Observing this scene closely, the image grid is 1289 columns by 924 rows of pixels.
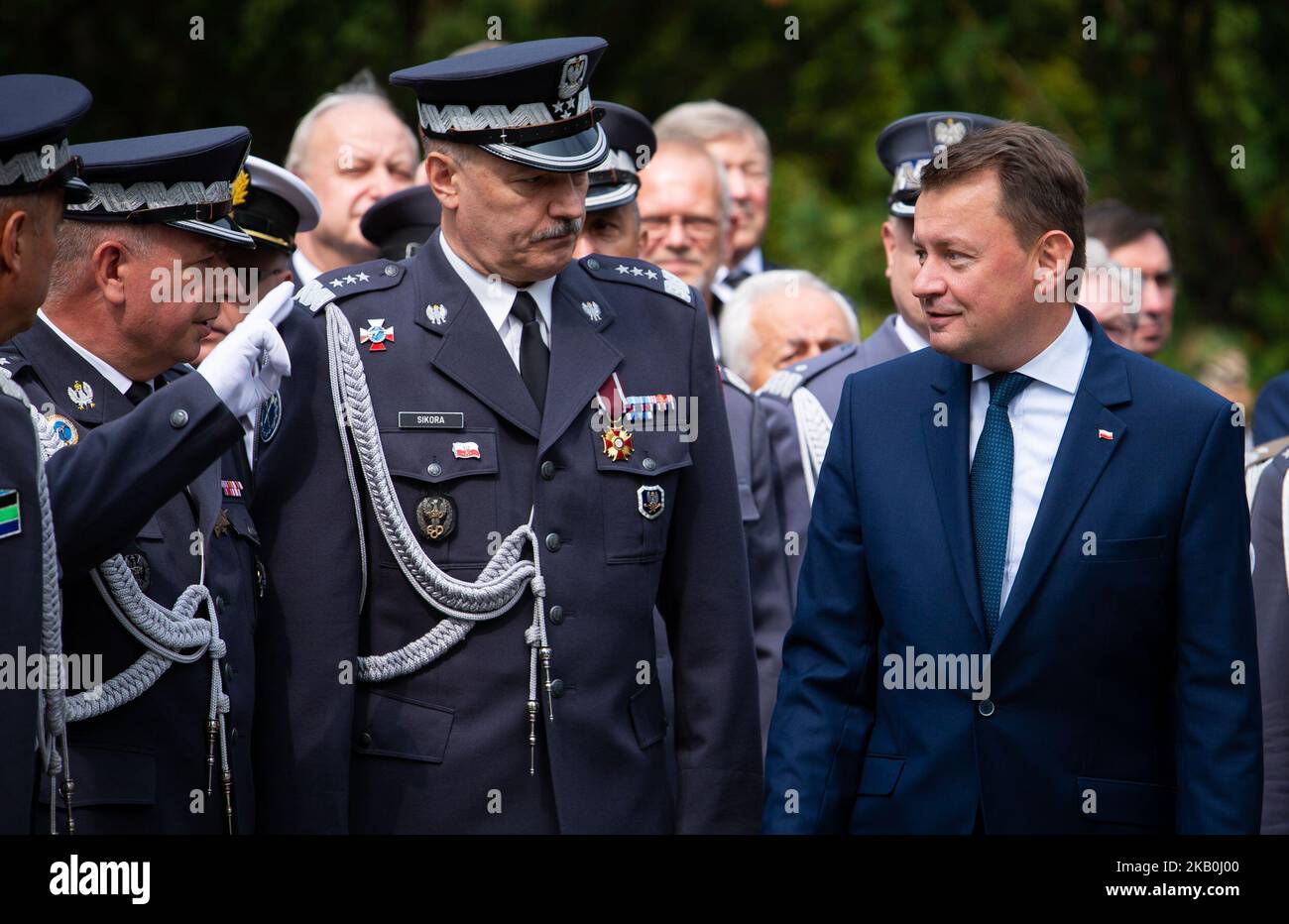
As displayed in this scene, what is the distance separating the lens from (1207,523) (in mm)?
3432

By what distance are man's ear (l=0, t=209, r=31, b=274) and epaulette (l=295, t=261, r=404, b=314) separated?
812 millimetres

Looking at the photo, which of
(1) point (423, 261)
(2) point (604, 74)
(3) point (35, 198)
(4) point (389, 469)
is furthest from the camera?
(2) point (604, 74)

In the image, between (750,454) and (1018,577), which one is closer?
(1018,577)

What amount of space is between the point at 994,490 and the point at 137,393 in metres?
1.68

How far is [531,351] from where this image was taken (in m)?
3.89

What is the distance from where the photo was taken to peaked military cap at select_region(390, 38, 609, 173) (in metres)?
3.80

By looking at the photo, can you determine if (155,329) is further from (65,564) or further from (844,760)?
(844,760)

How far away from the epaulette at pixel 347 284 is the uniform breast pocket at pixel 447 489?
334 mm

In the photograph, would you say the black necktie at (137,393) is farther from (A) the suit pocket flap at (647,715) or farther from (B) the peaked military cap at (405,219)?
(B) the peaked military cap at (405,219)

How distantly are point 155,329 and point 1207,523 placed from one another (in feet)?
6.65

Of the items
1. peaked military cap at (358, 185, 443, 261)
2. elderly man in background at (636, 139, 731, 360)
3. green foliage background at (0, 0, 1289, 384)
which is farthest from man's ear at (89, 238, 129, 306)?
green foliage background at (0, 0, 1289, 384)

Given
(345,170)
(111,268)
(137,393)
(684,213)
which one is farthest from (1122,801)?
(345,170)

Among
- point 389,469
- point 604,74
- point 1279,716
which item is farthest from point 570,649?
point 604,74

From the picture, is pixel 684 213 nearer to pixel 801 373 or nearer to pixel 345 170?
pixel 801 373
